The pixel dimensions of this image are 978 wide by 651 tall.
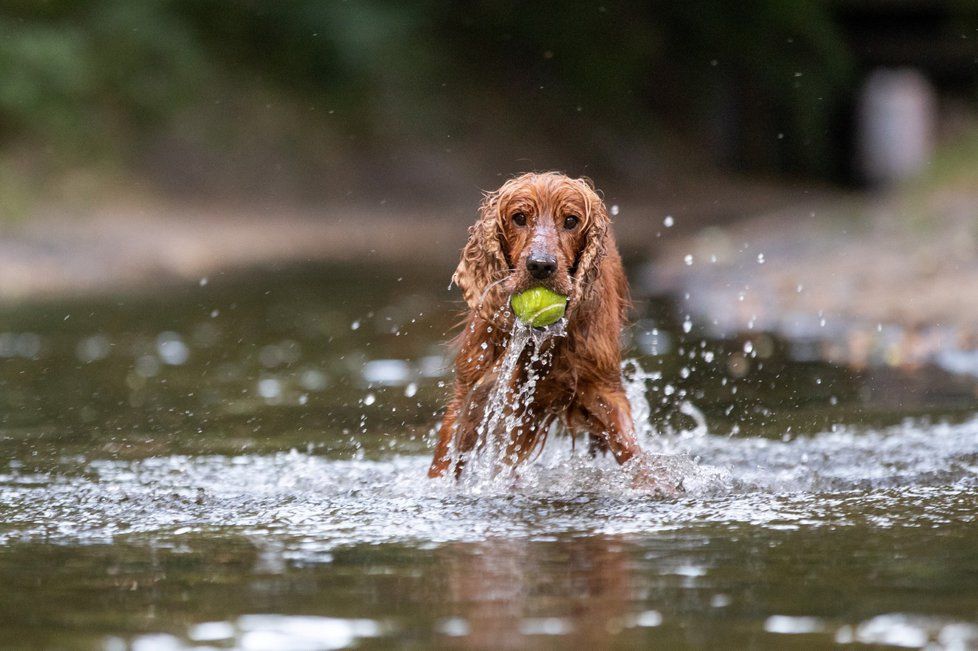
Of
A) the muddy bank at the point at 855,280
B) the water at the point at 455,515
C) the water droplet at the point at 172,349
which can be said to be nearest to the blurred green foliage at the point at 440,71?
the muddy bank at the point at 855,280

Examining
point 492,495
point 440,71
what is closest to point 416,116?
point 440,71

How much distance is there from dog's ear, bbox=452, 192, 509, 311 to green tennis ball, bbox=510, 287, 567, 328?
0.19 metres

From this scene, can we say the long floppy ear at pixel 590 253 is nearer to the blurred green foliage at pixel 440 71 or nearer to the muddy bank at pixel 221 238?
the muddy bank at pixel 221 238

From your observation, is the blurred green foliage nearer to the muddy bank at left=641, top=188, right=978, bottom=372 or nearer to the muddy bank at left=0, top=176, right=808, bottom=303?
the muddy bank at left=0, top=176, right=808, bottom=303

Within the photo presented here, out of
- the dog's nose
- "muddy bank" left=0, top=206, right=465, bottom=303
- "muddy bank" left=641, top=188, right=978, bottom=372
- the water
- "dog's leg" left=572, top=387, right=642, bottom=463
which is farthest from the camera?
"muddy bank" left=0, top=206, right=465, bottom=303

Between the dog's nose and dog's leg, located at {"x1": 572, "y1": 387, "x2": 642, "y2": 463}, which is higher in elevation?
the dog's nose

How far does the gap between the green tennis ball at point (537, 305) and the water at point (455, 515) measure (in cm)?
78

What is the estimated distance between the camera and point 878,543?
5273 millimetres

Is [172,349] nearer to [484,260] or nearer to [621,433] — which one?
[484,260]

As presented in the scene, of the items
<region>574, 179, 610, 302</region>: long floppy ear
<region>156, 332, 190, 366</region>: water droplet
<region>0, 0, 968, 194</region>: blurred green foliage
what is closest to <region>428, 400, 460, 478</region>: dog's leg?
<region>574, 179, 610, 302</region>: long floppy ear

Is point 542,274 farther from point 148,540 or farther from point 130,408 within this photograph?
point 130,408

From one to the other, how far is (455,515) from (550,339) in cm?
89

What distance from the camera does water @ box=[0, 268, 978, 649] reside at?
4320 millimetres

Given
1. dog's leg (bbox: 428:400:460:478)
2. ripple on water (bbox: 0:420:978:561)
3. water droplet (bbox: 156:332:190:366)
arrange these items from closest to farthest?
ripple on water (bbox: 0:420:978:561), dog's leg (bbox: 428:400:460:478), water droplet (bbox: 156:332:190:366)
